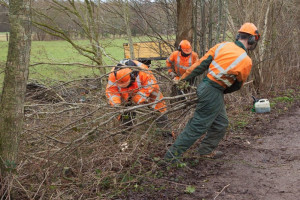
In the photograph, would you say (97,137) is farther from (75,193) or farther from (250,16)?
(250,16)

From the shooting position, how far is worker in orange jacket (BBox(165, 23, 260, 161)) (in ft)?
12.9

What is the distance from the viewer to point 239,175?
414cm

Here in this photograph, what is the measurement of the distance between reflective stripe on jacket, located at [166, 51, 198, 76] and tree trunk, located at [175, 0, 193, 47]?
1.29ft

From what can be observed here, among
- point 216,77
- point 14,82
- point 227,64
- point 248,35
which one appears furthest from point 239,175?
point 14,82

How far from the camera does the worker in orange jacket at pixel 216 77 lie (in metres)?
3.95

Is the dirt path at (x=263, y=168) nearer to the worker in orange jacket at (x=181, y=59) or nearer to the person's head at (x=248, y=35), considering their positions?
the person's head at (x=248, y=35)

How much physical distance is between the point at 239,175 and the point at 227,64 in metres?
1.52

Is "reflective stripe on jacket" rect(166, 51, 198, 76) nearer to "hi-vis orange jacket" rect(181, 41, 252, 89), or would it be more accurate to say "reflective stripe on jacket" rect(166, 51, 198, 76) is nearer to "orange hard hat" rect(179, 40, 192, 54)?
"orange hard hat" rect(179, 40, 192, 54)

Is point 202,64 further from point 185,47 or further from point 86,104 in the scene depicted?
point 185,47

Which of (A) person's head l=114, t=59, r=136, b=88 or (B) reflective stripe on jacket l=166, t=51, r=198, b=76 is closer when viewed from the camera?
(A) person's head l=114, t=59, r=136, b=88

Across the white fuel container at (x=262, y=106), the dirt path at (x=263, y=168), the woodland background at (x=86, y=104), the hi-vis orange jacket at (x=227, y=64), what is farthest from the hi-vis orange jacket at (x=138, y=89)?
the white fuel container at (x=262, y=106)

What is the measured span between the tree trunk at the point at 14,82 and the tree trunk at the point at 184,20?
4.08 meters

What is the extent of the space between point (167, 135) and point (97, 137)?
1.52 m

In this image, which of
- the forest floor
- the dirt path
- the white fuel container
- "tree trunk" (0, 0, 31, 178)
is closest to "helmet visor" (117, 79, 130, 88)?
the forest floor
